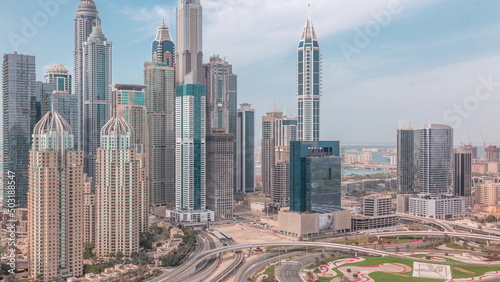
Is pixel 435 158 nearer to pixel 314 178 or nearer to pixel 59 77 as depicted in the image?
pixel 314 178

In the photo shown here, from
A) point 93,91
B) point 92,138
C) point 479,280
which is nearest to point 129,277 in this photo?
point 479,280

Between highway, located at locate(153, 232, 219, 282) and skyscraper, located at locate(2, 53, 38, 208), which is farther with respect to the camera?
skyscraper, located at locate(2, 53, 38, 208)

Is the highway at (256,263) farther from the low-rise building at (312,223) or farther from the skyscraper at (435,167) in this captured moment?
the skyscraper at (435,167)

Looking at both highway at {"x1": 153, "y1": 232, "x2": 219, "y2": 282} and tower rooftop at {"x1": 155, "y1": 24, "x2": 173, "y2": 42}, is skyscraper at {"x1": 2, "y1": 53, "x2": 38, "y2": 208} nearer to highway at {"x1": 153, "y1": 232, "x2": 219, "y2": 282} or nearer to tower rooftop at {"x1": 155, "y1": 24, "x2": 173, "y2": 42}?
highway at {"x1": 153, "y1": 232, "x2": 219, "y2": 282}

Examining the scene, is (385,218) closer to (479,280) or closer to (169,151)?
(479,280)

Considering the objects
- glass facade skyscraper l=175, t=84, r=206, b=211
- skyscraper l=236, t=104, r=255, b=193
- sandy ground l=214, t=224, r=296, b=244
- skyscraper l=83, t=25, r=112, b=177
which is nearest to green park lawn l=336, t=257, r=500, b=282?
sandy ground l=214, t=224, r=296, b=244

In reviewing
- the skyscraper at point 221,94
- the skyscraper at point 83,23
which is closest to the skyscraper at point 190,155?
the skyscraper at point 221,94
